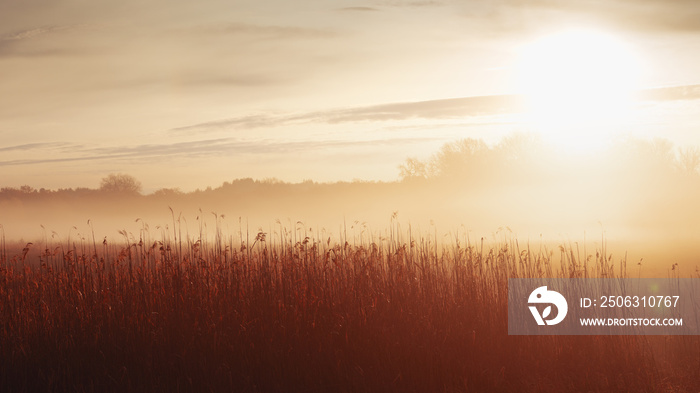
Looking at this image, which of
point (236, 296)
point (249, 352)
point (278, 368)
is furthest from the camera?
point (236, 296)

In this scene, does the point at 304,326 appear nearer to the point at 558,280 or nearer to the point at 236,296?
the point at 236,296

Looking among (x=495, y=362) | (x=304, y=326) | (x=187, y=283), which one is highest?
(x=187, y=283)

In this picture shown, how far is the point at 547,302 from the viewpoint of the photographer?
8.93m

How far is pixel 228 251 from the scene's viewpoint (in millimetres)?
9969

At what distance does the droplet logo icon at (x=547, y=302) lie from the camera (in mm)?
8547

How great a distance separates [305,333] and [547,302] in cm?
378

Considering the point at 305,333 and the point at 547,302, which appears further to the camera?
the point at 547,302

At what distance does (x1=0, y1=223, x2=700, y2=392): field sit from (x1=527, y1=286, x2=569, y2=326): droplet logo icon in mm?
456

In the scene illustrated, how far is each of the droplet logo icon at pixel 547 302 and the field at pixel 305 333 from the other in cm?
46

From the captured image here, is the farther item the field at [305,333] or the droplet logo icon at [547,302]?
the droplet logo icon at [547,302]

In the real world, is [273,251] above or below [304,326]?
above

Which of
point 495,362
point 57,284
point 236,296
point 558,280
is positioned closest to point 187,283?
point 236,296

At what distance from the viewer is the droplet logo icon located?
8547mm

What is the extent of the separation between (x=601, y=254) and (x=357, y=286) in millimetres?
4075
